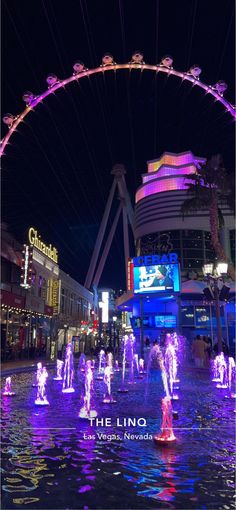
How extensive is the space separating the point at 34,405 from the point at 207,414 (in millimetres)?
5215

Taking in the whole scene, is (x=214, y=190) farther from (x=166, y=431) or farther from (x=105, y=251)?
(x=105, y=251)

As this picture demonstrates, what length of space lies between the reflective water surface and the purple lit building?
110 ft

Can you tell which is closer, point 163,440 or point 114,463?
point 114,463

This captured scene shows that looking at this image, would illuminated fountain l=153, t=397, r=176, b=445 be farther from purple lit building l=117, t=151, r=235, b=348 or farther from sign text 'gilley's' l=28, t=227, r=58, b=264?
purple lit building l=117, t=151, r=235, b=348

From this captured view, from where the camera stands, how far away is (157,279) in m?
44.4

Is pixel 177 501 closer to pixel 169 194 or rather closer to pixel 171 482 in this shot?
pixel 171 482

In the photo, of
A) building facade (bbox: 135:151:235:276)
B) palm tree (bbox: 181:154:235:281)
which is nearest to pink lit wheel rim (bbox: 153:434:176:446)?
palm tree (bbox: 181:154:235:281)

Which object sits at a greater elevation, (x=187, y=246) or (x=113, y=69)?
(x=113, y=69)

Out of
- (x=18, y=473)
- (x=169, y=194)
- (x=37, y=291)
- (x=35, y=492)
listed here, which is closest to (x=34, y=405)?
(x=18, y=473)

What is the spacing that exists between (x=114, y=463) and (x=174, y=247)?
4885 centimetres

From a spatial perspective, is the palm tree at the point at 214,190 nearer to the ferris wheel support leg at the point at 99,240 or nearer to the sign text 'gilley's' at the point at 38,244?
the sign text 'gilley's' at the point at 38,244

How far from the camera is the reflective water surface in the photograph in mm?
5344

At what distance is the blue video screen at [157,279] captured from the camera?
43688 mm

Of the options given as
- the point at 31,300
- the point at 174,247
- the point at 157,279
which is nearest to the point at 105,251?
the point at 174,247
